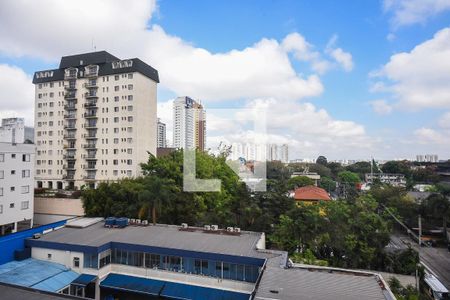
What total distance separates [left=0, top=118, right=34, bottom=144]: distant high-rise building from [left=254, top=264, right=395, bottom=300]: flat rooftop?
3376 centimetres

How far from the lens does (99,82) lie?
104 feet

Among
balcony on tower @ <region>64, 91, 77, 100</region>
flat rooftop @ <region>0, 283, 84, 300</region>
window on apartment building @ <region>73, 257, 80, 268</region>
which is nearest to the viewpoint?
flat rooftop @ <region>0, 283, 84, 300</region>

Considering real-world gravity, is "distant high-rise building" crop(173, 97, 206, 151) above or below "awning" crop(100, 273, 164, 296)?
above

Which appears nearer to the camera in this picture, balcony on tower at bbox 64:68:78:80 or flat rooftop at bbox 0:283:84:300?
flat rooftop at bbox 0:283:84:300

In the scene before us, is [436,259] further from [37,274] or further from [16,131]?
[16,131]

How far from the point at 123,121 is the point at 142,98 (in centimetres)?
327

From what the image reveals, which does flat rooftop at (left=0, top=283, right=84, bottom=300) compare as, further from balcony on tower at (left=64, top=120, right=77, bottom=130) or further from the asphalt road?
balcony on tower at (left=64, top=120, right=77, bottom=130)

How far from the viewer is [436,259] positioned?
19391mm

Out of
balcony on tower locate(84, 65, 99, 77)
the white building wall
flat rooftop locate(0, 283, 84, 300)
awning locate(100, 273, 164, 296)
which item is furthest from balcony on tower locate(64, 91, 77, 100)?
flat rooftop locate(0, 283, 84, 300)

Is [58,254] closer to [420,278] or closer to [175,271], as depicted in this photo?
[175,271]

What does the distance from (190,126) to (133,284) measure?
40.5ft

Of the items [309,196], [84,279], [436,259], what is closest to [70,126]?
[84,279]

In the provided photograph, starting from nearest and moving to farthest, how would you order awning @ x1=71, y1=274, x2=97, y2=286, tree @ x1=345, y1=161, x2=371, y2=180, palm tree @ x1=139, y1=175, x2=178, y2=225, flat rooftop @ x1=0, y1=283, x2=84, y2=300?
flat rooftop @ x1=0, y1=283, x2=84, y2=300 → awning @ x1=71, y1=274, x2=97, y2=286 → palm tree @ x1=139, y1=175, x2=178, y2=225 → tree @ x1=345, y1=161, x2=371, y2=180

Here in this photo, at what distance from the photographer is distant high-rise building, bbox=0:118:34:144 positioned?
33.1 metres
